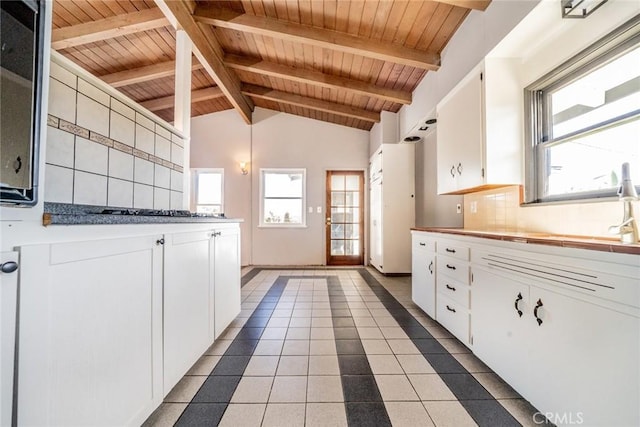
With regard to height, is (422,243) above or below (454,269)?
above

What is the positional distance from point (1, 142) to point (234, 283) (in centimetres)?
184

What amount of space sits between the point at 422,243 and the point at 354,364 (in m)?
→ 1.41

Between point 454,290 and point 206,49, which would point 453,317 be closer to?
point 454,290

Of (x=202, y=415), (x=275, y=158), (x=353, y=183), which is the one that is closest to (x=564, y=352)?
(x=202, y=415)

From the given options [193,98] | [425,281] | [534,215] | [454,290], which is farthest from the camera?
[193,98]

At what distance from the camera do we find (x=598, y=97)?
155cm

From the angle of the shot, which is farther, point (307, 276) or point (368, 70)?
point (307, 276)

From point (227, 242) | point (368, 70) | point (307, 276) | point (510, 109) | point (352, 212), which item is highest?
point (368, 70)

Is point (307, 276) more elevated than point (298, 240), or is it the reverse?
point (298, 240)

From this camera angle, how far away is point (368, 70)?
342 cm

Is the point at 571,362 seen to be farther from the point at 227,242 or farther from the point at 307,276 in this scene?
the point at 307,276

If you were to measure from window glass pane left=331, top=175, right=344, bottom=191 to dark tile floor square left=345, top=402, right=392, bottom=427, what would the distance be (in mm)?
4360

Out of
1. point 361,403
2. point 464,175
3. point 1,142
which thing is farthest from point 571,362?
Answer: point 1,142

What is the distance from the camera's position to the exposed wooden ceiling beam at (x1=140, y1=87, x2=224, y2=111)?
4695mm
